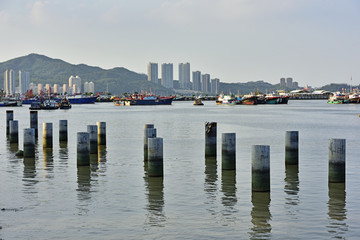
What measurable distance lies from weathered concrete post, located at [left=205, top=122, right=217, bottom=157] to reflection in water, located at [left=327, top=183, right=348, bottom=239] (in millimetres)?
8843

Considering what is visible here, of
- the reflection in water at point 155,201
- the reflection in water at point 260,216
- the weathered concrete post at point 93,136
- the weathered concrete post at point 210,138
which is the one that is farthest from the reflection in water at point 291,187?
the weathered concrete post at point 93,136

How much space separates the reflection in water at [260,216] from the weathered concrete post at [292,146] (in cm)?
728

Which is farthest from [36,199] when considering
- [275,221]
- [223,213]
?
[275,221]

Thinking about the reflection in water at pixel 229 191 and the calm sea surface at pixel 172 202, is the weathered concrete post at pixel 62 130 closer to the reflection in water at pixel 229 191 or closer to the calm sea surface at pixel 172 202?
the calm sea surface at pixel 172 202

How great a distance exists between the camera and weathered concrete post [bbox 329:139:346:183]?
74.1ft

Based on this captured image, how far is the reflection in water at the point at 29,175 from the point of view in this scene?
82.7 feet

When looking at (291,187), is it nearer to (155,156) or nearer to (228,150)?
(228,150)

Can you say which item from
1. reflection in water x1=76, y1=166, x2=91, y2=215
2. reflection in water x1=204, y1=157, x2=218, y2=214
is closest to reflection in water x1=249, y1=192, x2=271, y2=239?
reflection in water x1=204, y1=157, x2=218, y2=214

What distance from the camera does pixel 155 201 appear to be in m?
22.2

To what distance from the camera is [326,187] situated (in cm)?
2503

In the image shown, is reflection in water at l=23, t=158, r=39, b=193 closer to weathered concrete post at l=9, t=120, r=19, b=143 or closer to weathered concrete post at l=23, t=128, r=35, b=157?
weathered concrete post at l=23, t=128, r=35, b=157

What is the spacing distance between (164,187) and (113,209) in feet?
15.0

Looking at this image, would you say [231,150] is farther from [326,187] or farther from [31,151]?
[31,151]

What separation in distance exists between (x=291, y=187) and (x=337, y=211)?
4.92 m
